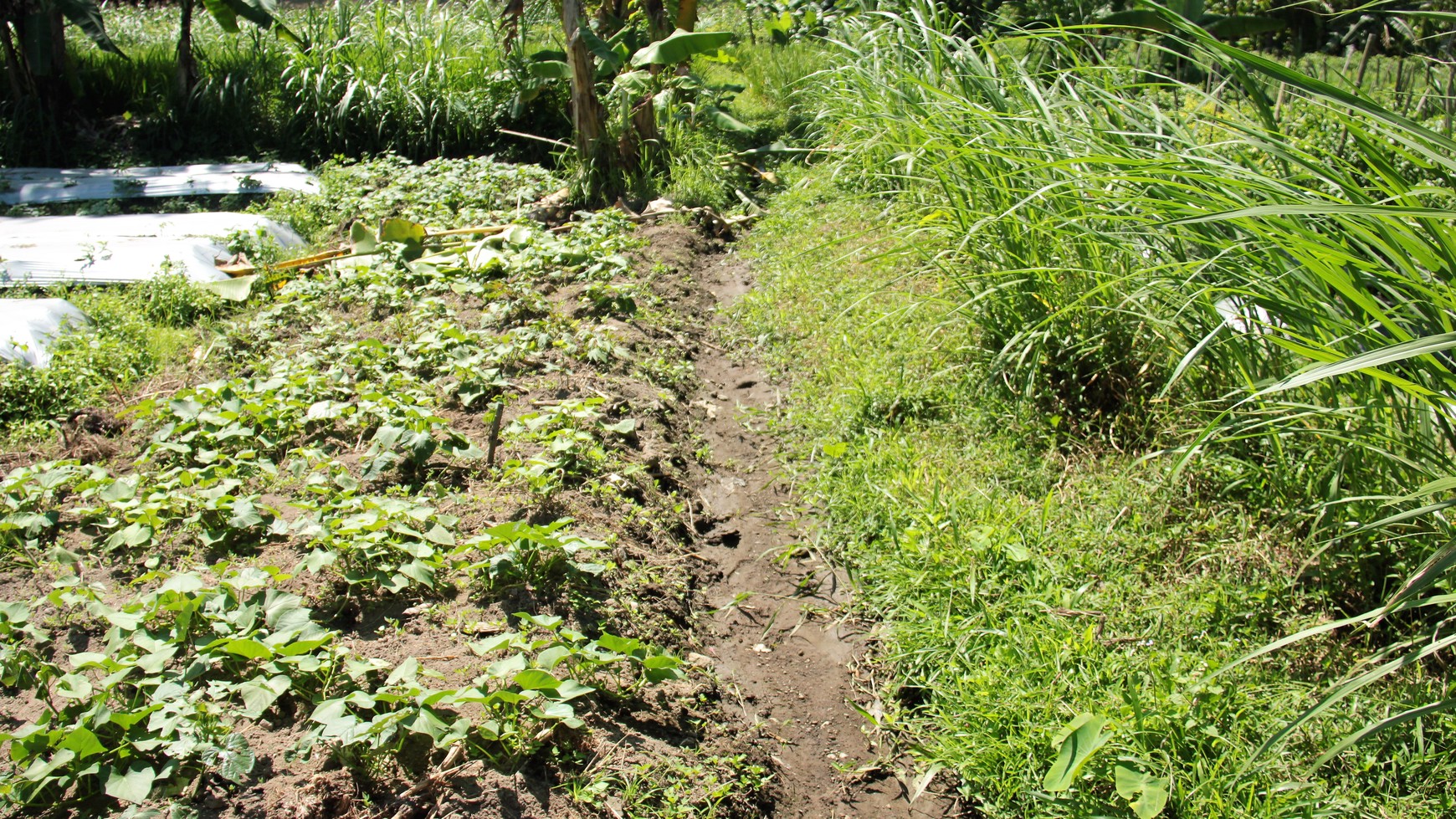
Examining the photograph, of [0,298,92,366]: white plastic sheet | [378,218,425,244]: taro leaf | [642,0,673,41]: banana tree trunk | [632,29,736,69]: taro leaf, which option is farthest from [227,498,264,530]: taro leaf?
[642,0,673,41]: banana tree trunk

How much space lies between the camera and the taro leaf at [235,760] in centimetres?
225

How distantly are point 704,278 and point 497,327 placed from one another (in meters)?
1.56

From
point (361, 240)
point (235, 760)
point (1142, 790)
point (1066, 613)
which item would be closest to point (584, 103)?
point (361, 240)

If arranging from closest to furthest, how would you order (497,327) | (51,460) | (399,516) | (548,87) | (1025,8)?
(399,516)
(51,460)
(497,327)
(548,87)
(1025,8)

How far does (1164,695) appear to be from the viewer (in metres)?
2.49

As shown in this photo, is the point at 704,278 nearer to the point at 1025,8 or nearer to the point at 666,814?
the point at 666,814

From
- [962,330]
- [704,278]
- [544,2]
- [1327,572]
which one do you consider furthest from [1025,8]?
[1327,572]

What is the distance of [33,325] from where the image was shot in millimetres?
4789

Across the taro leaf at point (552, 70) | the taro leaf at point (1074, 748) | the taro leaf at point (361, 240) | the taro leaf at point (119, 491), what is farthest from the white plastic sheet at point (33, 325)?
the taro leaf at point (1074, 748)

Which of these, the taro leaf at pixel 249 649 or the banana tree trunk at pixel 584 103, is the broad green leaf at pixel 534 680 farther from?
the banana tree trunk at pixel 584 103

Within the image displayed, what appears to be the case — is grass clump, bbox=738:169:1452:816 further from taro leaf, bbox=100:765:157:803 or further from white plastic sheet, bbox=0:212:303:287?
white plastic sheet, bbox=0:212:303:287

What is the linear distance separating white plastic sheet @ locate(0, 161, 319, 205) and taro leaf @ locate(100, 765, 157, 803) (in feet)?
19.9

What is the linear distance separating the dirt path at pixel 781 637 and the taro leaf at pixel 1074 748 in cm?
38

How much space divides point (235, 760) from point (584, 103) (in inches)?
234
